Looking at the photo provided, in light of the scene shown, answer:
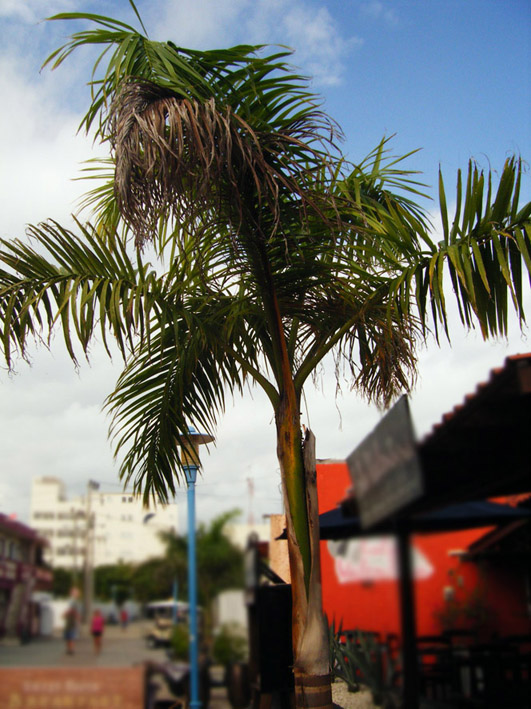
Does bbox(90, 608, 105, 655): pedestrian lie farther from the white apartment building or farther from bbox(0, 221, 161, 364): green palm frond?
bbox(0, 221, 161, 364): green palm frond

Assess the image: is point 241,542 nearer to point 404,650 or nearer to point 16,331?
point 404,650

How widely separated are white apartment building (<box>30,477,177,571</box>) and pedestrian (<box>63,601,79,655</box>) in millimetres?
186

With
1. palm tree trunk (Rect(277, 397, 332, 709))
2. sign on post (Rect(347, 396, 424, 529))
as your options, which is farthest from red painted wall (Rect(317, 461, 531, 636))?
palm tree trunk (Rect(277, 397, 332, 709))

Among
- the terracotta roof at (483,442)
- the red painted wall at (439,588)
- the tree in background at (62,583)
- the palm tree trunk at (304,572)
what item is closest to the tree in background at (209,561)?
the tree in background at (62,583)

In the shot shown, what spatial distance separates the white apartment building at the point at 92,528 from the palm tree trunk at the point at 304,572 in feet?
→ 5.35

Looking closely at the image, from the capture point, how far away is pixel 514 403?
2.63 metres

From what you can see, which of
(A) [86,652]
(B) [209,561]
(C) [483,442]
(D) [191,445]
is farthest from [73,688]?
(D) [191,445]

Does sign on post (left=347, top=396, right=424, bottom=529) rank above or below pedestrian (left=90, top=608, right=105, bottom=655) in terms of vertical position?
above

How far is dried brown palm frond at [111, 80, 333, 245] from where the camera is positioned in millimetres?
4449

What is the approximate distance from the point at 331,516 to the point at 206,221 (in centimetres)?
294

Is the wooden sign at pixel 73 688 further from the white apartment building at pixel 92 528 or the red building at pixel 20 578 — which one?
the white apartment building at pixel 92 528

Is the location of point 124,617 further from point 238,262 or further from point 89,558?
point 238,262

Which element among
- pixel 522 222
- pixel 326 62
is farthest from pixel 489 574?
pixel 326 62

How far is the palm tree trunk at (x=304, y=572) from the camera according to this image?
467 centimetres
